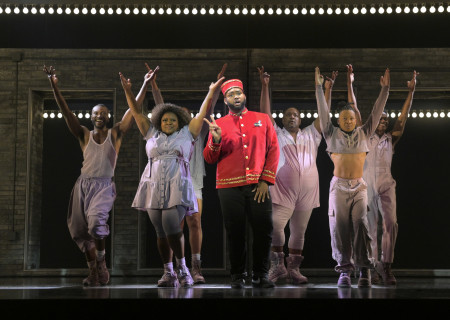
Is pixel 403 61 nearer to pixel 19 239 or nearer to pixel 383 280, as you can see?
pixel 383 280

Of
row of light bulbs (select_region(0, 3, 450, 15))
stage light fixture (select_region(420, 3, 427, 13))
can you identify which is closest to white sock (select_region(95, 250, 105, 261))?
row of light bulbs (select_region(0, 3, 450, 15))

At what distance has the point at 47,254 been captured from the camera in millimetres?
9883

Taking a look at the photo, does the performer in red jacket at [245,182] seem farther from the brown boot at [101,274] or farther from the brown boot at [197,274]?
the brown boot at [101,274]

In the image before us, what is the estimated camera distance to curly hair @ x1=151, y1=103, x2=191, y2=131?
6.72 metres

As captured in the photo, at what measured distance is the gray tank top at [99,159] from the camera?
709cm

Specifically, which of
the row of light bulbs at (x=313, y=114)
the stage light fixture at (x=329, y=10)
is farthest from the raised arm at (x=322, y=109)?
the row of light bulbs at (x=313, y=114)

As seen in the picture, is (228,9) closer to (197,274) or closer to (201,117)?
(201,117)

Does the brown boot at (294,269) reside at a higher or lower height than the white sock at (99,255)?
lower

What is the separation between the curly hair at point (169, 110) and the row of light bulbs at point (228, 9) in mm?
2293

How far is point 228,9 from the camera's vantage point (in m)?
8.70

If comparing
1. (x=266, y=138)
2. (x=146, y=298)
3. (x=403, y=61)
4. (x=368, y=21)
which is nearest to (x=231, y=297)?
(x=146, y=298)

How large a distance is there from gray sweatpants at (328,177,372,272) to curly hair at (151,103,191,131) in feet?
5.27

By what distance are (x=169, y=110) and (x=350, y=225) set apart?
206 cm

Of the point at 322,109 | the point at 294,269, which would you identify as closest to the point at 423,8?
the point at 322,109
